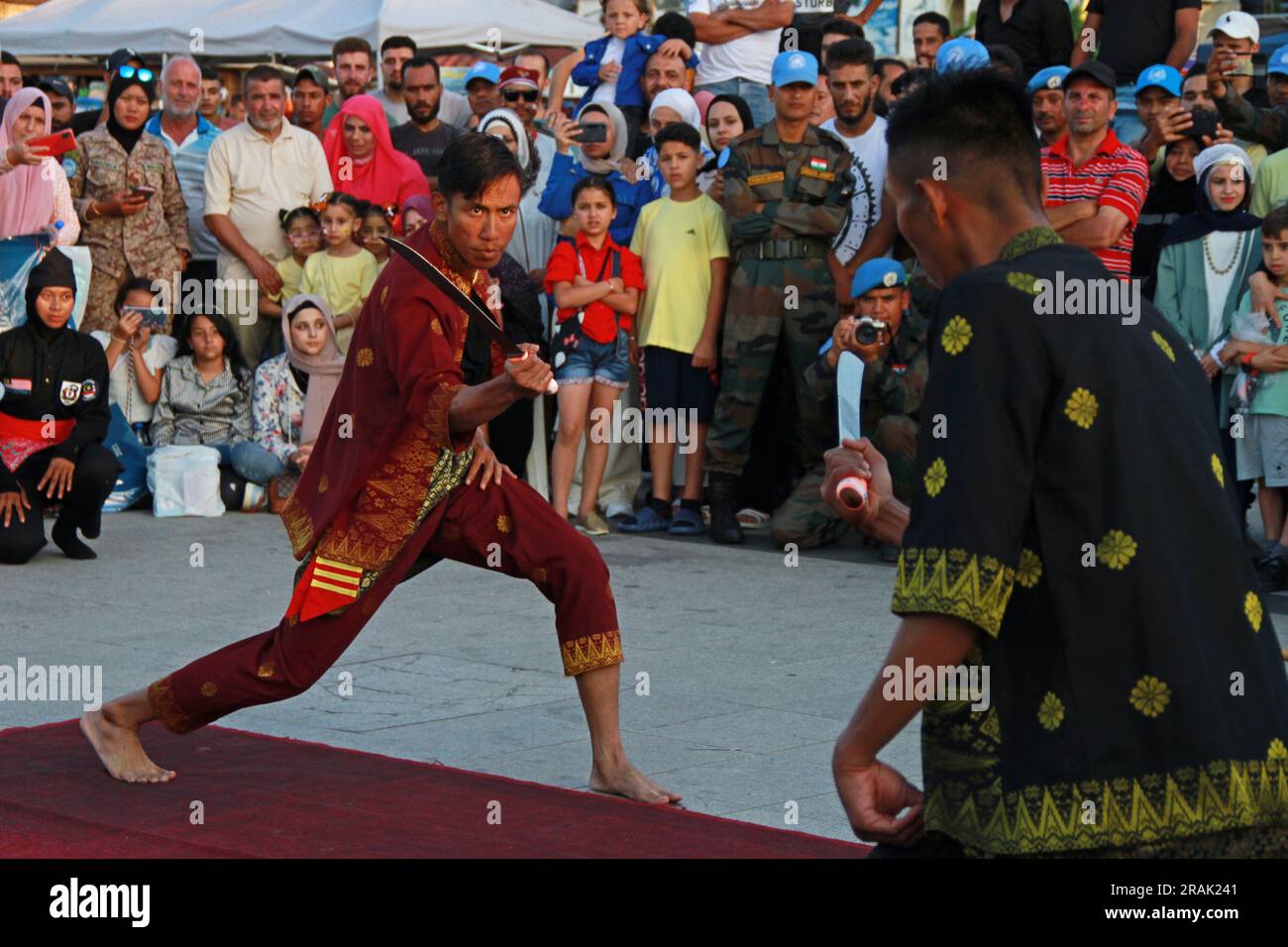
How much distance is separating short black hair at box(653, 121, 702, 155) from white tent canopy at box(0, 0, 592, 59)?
658cm

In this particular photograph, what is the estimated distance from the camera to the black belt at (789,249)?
9250 mm

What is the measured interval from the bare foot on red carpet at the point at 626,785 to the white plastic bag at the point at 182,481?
5.56 m

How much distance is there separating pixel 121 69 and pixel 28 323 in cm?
243

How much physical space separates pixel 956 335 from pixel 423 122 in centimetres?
912

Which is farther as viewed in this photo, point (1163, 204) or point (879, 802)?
point (1163, 204)

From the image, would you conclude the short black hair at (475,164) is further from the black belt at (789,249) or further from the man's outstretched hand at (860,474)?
the black belt at (789,249)

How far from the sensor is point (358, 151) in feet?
35.4

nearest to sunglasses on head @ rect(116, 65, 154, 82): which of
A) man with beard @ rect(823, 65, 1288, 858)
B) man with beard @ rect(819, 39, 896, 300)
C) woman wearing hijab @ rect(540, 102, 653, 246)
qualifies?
woman wearing hijab @ rect(540, 102, 653, 246)

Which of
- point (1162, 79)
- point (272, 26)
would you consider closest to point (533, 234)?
point (1162, 79)

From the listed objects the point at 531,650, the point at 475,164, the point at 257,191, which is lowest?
the point at 531,650

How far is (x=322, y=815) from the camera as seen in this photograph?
464cm

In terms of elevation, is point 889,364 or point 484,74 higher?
point 484,74

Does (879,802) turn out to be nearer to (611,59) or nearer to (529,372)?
(529,372)
